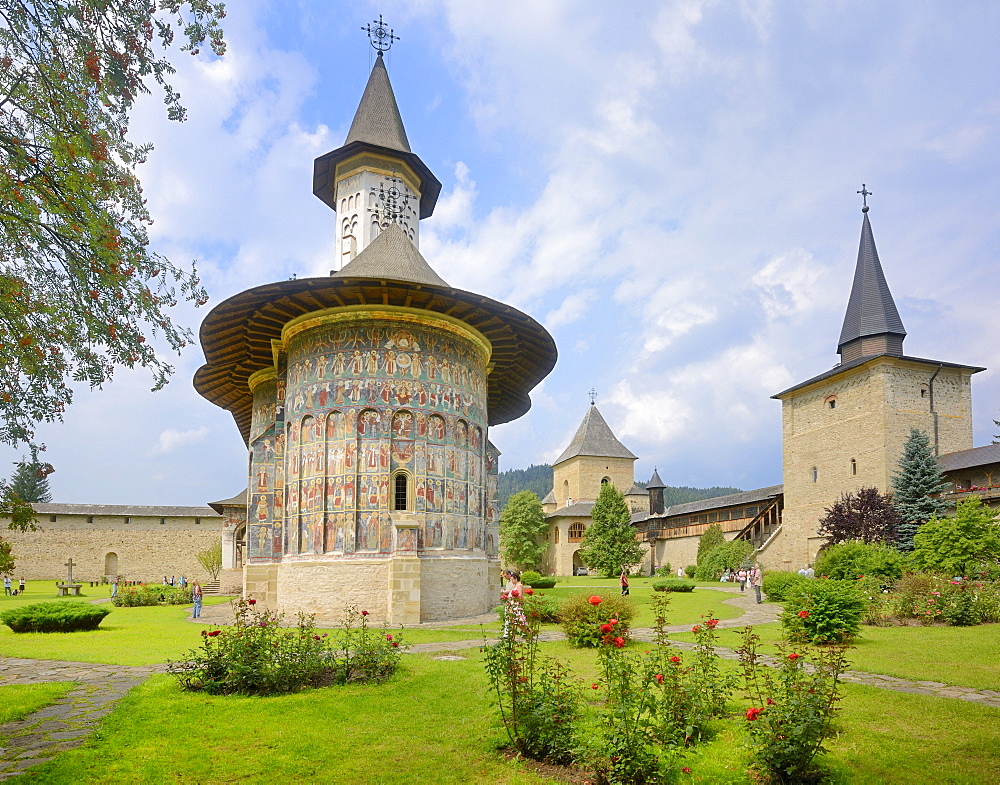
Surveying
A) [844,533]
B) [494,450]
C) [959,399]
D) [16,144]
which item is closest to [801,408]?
[959,399]

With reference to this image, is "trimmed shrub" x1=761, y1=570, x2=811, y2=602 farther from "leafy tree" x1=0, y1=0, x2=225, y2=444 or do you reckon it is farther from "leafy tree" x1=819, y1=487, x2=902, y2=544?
"leafy tree" x1=0, y1=0, x2=225, y2=444

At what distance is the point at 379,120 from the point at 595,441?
35765mm

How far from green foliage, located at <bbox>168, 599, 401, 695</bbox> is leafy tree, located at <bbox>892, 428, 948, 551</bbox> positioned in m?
23.7

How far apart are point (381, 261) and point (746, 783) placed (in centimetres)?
1643

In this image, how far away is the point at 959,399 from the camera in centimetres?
3139

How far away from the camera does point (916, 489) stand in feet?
86.1

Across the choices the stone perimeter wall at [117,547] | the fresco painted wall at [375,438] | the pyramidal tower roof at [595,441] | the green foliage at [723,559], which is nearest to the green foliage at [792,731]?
the fresco painted wall at [375,438]

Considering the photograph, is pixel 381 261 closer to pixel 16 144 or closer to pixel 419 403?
pixel 419 403

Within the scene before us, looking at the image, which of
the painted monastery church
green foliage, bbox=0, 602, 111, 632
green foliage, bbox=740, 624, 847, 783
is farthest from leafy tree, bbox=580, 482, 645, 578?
green foliage, bbox=740, 624, 847, 783

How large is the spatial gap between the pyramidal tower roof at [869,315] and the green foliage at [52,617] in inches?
1281

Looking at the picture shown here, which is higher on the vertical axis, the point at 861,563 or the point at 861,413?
the point at 861,413


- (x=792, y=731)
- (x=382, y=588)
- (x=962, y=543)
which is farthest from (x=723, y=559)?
(x=792, y=731)

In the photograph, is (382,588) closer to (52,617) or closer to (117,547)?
(52,617)

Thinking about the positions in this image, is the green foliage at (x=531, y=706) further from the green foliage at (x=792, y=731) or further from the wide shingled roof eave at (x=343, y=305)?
the wide shingled roof eave at (x=343, y=305)
